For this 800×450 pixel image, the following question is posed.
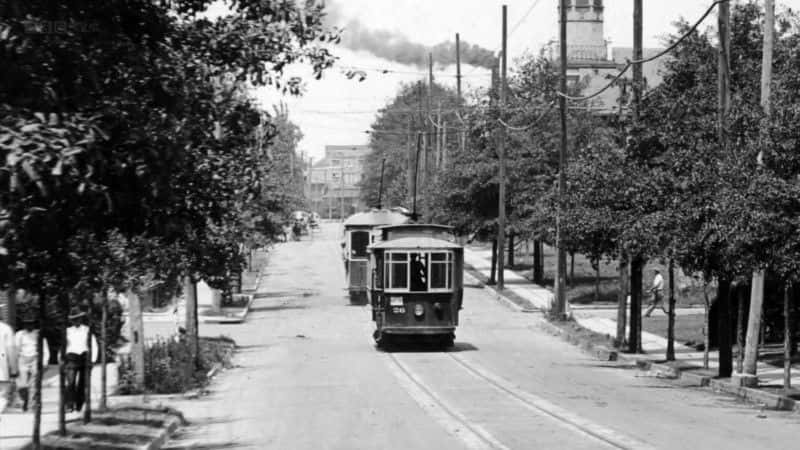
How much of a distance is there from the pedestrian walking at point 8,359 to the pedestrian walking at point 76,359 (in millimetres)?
814

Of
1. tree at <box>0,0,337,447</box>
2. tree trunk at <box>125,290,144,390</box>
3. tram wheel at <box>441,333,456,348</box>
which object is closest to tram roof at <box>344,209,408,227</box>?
tram wheel at <box>441,333,456,348</box>

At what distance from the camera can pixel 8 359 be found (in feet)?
64.2

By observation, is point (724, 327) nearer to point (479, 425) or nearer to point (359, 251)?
point (479, 425)

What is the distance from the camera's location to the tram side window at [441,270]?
34.1 meters

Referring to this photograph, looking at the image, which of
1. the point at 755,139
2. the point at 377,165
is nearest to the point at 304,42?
the point at 755,139

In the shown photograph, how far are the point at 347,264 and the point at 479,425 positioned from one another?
35.0 m

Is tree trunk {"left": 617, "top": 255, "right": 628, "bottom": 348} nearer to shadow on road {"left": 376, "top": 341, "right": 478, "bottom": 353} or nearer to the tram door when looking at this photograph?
shadow on road {"left": 376, "top": 341, "right": 478, "bottom": 353}

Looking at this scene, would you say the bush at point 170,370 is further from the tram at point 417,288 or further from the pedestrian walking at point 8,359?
the tram at point 417,288

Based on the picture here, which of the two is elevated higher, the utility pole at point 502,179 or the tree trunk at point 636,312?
the utility pole at point 502,179

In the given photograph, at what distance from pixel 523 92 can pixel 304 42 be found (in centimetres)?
5247

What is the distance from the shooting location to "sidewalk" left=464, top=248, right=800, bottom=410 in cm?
2568

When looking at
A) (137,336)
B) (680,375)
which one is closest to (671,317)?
(680,375)

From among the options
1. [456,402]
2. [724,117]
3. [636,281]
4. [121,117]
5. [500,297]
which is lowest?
[500,297]

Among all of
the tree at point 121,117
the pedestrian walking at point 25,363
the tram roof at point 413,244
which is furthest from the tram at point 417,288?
the tree at point 121,117
